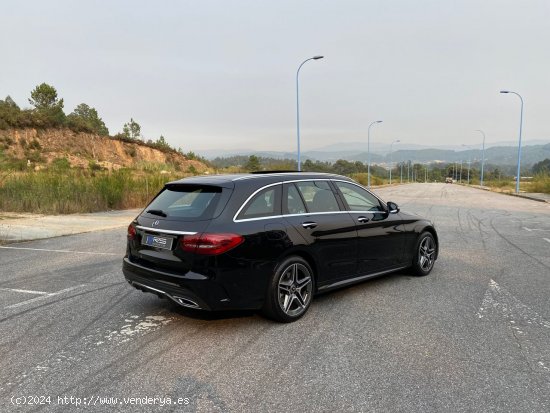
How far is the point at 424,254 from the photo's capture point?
21.6 ft

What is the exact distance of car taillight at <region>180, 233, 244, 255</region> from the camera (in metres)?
4.01

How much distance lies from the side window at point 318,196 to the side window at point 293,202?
0.08 meters

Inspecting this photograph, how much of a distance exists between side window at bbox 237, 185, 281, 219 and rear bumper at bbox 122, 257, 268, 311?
718mm

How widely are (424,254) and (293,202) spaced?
111 inches

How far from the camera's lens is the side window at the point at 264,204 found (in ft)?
14.3

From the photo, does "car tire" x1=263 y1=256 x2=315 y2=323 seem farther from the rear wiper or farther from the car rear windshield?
the rear wiper

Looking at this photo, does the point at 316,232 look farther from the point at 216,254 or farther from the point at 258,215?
the point at 216,254

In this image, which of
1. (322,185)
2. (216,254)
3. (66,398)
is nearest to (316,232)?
(322,185)

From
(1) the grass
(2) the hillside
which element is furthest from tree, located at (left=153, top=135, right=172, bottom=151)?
(1) the grass

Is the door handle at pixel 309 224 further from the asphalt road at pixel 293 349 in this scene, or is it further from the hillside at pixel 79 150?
the hillside at pixel 79 150

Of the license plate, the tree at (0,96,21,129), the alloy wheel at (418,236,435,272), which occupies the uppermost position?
the tree at (0,96,21,129)

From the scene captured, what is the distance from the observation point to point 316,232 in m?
4.81

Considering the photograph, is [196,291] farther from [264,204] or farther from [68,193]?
[68,193]

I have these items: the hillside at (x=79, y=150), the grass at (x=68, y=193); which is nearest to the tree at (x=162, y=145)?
the hillside at (x=79, y=150)
